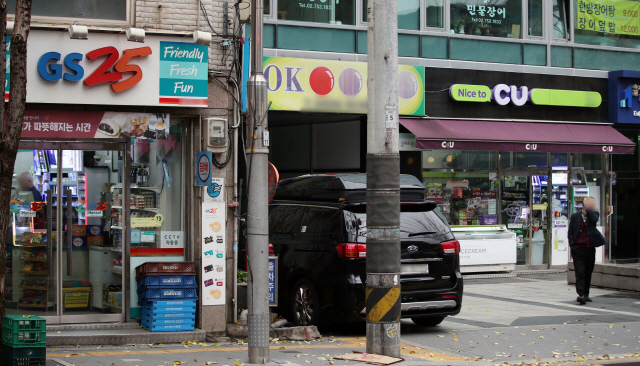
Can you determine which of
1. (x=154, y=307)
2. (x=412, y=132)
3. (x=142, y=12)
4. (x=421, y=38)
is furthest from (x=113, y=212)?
(x=421, y=38)

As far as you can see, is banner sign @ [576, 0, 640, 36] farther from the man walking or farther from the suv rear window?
the suv rear window

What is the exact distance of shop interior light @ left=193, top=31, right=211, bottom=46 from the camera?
9648mm

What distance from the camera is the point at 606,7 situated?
20453 mm

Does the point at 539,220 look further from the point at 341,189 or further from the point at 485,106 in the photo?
the point at 341,189

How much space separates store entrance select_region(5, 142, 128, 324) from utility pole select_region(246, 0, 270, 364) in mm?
2937

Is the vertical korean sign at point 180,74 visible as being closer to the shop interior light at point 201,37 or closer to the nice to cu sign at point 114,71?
the nice to cu sign at point 114,71

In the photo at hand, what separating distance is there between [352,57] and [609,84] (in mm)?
7500

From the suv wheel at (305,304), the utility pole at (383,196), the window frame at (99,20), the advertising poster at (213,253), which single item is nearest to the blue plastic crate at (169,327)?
the advertising poster at (213,253)

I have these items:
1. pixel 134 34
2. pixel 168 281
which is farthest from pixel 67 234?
pixel 134 34

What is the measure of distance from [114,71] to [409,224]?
14.6 ft

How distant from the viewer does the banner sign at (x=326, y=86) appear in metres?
16.2

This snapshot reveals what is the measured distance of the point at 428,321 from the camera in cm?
1123

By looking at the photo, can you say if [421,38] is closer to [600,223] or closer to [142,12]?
[600,223]

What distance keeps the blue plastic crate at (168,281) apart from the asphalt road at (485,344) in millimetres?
817
